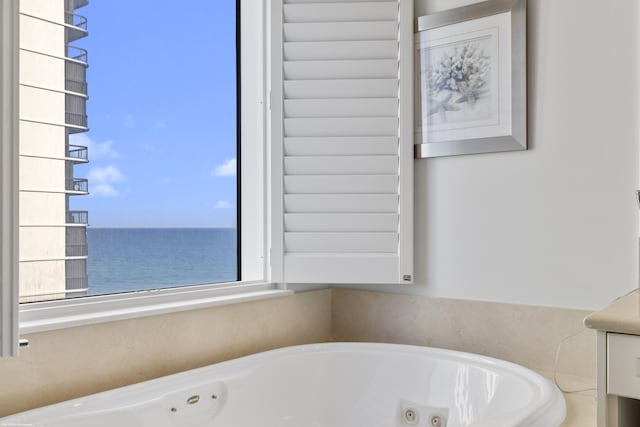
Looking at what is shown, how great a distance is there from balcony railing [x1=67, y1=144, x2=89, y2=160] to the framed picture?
1.25 meters

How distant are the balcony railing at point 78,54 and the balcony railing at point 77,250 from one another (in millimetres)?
619

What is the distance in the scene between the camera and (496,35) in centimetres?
210

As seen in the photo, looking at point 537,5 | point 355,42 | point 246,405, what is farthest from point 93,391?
point 537,5

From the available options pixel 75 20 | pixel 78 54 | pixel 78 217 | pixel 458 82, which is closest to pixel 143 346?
pixel 78 217

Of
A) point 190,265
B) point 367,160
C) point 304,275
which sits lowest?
point 190,265

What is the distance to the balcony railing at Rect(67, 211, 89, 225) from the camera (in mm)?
1877

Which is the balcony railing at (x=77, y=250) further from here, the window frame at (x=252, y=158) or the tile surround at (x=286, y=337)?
the window frame at (x=252, y=158)

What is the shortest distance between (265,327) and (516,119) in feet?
4.03

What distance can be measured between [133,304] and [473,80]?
147 centimetres

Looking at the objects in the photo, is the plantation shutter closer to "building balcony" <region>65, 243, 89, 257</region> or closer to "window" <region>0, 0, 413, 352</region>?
"window" <region>0, 0, 413, 352</region>

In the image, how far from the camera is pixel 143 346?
1.83m

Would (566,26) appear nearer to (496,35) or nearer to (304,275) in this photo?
(496,35)

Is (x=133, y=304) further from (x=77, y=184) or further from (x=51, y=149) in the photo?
(x=51, y=149)

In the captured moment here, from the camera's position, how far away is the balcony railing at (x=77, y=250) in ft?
6.19
